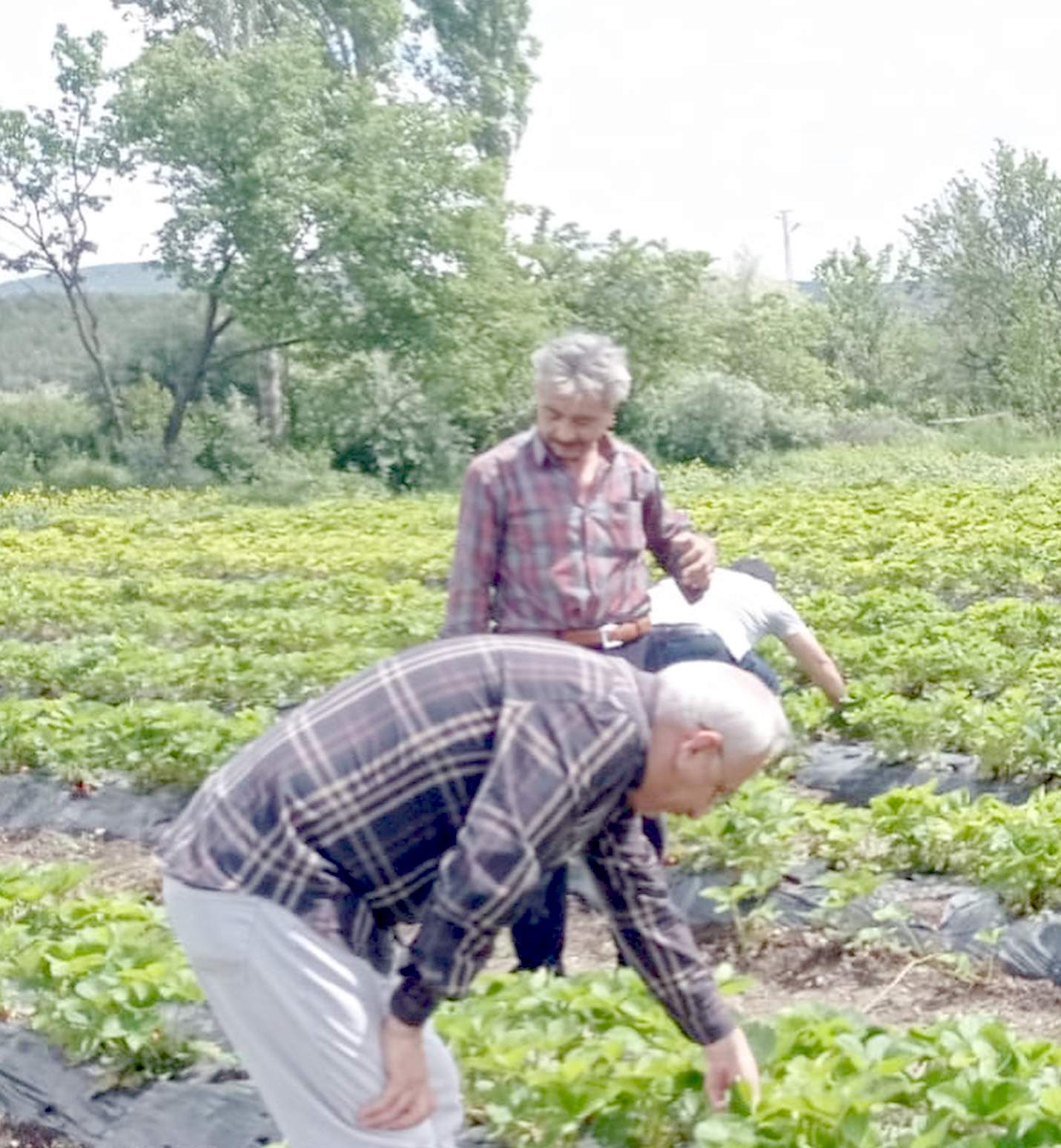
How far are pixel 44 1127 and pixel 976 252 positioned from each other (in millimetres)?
39848

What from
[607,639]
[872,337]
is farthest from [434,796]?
[872,337]

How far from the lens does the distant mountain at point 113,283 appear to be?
30609 millimetres

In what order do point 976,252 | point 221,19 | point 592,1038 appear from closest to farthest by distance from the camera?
point 592,1038, point 221,19, point 976,252

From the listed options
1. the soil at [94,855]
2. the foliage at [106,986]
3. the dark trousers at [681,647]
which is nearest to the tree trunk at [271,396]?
the soil at [94,855]

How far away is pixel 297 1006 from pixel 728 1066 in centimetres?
72

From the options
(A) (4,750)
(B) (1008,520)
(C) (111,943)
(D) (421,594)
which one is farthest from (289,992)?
(B) (1008,520)

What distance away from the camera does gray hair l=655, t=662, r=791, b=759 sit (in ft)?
8.31

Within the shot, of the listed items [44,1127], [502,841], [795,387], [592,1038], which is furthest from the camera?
[795,387]

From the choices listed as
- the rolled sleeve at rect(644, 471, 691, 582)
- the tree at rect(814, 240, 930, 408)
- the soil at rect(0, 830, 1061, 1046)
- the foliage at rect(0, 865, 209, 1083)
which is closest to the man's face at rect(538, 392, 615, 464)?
the rolled sleeve at rect(644, 471, 691, 582)

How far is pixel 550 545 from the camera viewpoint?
14.7 feet

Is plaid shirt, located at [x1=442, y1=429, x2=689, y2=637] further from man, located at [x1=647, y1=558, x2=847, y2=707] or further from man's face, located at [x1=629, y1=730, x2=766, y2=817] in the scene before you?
man's face, located at [x1=629, y1=730, x2=766, y2=817]

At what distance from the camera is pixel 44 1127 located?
4379 mm

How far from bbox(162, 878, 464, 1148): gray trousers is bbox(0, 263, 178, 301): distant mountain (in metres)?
27.2

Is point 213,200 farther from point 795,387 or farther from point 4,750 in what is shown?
point 4,750
